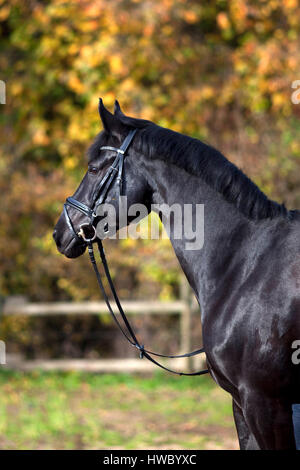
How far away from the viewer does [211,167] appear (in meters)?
2.90

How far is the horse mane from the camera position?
9.28 feet

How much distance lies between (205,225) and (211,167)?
0.29 meters

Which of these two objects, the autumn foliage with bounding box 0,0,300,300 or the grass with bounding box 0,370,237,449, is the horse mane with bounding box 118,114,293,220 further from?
the autumn foliage with bounding box 0,0,300,300

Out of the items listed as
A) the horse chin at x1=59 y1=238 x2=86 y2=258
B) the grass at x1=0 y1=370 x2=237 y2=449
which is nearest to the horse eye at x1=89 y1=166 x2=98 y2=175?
the horse chin at x1=59 y1=238 x2=86 y2=258

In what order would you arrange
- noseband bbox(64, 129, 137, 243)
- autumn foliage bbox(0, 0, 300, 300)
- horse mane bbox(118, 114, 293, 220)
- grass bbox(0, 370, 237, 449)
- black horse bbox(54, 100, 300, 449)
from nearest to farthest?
black horse bbox(54, 100, 300, 449), horse mane bbox(118, 114, 293, 220), noseband bbox(64, 129, 137, 243), grass bbox(0, 370, 237, 449), autumn foliage bbox(0, 0, 300, 300)

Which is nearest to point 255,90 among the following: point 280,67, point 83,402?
point 280,67

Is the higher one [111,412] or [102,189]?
[102,189]

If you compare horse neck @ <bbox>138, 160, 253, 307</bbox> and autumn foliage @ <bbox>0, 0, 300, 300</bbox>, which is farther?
autumn foliage @ <bbox>0, 0, 300, 300</bbox>

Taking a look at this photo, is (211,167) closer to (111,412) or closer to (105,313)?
(111,412)

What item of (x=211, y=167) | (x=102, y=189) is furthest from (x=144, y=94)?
(x=211, y=167)

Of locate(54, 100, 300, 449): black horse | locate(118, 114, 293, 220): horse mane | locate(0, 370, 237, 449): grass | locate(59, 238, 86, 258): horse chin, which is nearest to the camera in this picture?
locate(54, 100, 300, 449): black horse

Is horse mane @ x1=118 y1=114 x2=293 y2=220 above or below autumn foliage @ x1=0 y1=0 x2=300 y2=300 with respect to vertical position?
below

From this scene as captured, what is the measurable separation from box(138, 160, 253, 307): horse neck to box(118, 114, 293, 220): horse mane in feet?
0.14

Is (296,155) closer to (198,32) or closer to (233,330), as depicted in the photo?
(198,32)
